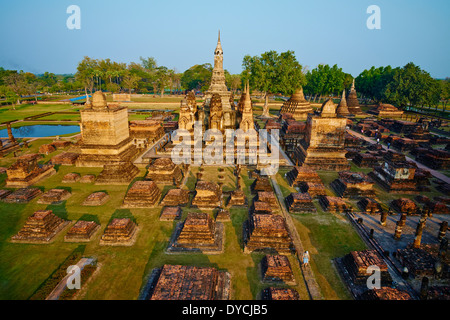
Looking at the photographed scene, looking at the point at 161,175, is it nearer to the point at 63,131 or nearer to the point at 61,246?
the point at 61,246

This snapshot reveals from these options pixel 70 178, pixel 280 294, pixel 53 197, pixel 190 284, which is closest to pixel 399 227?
pixel 280 294

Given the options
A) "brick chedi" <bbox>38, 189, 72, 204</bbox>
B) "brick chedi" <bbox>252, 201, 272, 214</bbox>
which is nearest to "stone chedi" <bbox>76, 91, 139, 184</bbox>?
"brick chedi" <bbox>38, 189, 72, 204</bbox>

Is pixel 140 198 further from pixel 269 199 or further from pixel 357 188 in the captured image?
pixel 357 188

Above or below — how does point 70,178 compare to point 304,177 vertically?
below

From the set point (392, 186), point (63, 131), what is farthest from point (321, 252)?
point (63, 131)

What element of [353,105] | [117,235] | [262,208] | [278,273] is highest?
[353,105]
